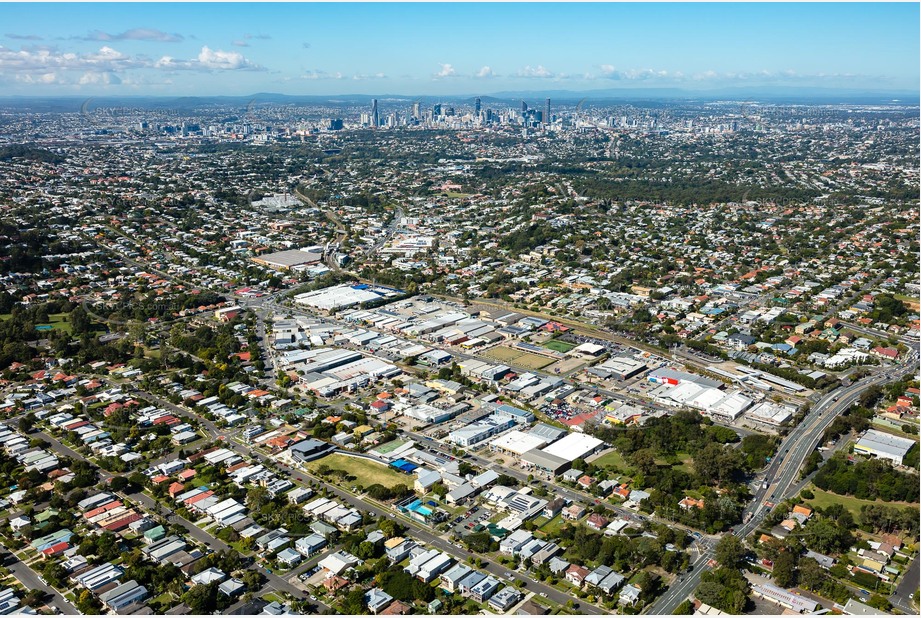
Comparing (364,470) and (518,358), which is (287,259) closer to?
(518,358)

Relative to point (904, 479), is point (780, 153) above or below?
above

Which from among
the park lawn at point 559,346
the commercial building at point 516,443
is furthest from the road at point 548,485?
the park lawn at point 559,346

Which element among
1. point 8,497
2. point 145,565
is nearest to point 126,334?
point 8,497

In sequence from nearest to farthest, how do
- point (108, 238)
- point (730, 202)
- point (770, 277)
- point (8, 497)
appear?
1. point (8, 497)
2. point (770, 277)
3. point (108, 238)
4. point (730, 202)

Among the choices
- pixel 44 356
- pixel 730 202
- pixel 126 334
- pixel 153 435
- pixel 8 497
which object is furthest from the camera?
pixel 730 202

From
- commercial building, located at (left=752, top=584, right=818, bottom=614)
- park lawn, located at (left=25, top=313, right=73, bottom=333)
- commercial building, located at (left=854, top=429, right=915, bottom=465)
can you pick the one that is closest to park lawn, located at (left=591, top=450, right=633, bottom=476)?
commercial building, located at (left=752, top=584, right=818, bottom=614)

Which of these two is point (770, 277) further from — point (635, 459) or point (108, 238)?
point (108, 238)

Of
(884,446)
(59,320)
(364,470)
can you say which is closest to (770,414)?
(884,446)

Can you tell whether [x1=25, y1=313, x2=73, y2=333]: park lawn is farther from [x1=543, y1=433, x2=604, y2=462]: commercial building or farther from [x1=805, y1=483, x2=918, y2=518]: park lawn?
[x1=805, y1=483, x2=918, y2=518]: park lawn
